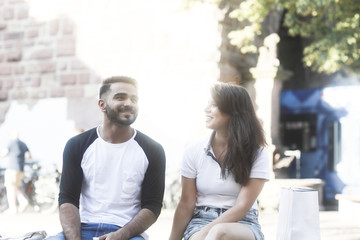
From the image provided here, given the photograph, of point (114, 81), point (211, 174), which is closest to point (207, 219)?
point (211, 174)

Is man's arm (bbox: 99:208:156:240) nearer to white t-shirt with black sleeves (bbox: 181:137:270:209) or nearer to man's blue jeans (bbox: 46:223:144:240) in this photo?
man's blue jeans (bbox: 46:223:144:240)

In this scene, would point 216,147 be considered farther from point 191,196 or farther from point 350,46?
point 350,46

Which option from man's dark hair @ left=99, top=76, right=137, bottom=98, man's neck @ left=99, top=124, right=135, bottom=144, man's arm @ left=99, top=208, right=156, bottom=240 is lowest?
man's arm @ left=99, top=208, right=156, bottom=240

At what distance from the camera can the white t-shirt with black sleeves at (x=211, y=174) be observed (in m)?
3.48

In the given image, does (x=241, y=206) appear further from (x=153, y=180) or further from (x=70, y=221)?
(x=70, y=221)

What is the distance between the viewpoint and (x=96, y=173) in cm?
345

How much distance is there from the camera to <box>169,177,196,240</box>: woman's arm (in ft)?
11.6

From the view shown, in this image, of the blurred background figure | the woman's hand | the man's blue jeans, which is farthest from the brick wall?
the woman's hand

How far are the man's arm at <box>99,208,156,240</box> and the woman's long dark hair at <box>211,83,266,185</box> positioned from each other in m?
0.46

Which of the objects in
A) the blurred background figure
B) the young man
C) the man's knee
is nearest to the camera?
the man's knee

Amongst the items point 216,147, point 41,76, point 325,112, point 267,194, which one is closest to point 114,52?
point 41,76

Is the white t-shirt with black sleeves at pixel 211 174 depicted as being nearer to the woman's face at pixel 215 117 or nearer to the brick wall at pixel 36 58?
the woman's face at pixel 215 117

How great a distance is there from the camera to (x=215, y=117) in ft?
11.6

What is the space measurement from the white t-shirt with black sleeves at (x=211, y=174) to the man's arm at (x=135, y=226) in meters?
0.32
